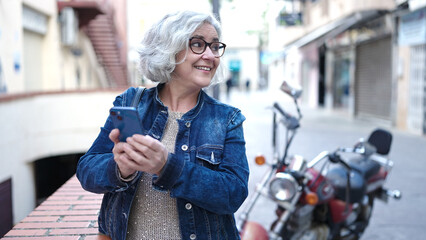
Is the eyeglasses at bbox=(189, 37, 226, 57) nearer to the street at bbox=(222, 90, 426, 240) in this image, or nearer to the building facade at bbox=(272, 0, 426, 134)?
the street at bbox=(222, 90, 426, 240)

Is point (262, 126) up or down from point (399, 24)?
down

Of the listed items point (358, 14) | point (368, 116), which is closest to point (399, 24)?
point (358, 14)

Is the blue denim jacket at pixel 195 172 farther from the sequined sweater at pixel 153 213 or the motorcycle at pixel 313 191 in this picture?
the motorcycle at pixel 313 191

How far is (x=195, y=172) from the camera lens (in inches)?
60.3

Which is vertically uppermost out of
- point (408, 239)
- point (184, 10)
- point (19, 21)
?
point (19, 21)

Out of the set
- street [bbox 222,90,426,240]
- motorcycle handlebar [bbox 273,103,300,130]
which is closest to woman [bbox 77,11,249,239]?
motorcycle handlebar [bbox 273,103,300,130]

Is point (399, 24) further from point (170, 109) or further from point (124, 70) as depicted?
point (170, 109)

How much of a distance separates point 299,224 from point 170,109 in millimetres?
2183

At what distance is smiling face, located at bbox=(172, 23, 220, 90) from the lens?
5.67 ft

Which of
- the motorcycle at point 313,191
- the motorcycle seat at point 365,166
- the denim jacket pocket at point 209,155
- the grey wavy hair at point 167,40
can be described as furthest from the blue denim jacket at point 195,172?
the motorcycle seat at point 365,166

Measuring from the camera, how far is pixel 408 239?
469cm

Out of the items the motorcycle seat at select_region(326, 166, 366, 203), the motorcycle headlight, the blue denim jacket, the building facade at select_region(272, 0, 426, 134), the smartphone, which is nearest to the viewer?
the smartphone

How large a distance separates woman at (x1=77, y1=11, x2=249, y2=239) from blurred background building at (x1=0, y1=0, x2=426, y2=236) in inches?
50.4

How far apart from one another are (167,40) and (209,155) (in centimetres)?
45
